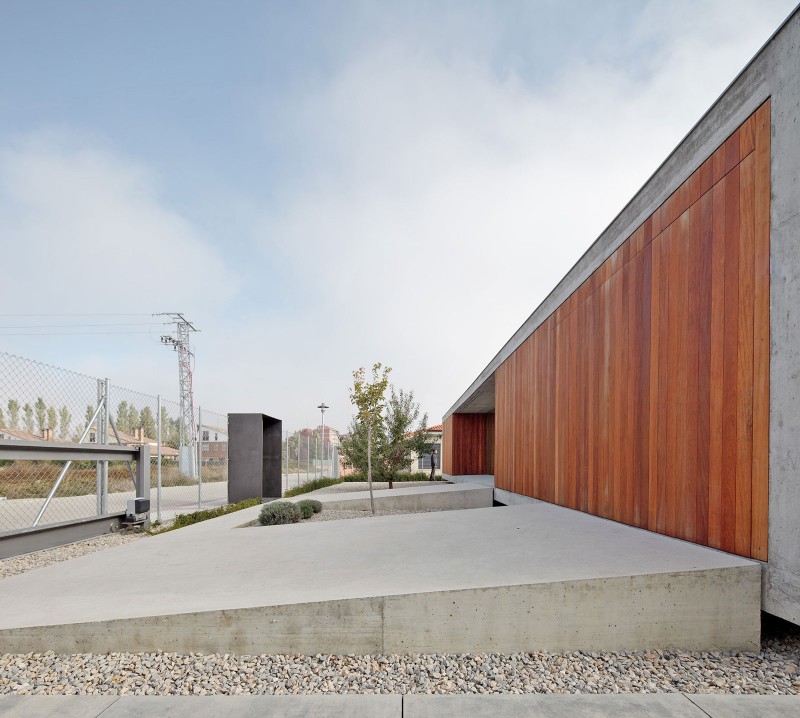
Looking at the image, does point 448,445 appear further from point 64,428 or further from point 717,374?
point 717,374

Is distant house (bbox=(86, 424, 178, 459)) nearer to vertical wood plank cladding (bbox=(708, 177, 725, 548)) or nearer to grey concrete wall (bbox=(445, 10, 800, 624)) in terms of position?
vertical wood plank cladding (bbox=(708, 177, 725, 548))

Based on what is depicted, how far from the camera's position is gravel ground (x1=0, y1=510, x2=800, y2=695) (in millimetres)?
2744

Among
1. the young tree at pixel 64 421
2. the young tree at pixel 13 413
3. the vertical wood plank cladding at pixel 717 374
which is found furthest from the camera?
the young tree at pixel 64 421

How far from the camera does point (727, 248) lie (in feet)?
12.5

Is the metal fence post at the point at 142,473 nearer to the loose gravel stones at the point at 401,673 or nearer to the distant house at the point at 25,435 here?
the distant house at the point at 25,435

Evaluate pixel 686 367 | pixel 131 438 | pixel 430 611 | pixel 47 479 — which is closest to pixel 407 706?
pixel 430 611

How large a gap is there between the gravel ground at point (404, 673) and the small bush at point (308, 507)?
20.1 feet

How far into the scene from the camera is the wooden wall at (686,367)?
3461mm

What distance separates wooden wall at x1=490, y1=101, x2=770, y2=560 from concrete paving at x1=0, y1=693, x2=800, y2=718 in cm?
118

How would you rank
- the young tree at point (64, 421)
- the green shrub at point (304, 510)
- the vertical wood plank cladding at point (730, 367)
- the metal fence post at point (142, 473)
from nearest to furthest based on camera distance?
the vertical wood plank cladding at point (730, 367), the young tree at point (64, 421), the metal fence post at point (142, 473), the green shrub at point (304, 510)

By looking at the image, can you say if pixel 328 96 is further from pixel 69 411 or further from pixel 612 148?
pixel 69 411

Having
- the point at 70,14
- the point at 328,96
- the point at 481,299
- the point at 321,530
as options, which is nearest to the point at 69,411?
the point at 321,530

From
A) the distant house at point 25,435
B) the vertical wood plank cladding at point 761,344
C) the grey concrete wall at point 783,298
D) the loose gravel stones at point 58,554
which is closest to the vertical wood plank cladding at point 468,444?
the loose gravel stones at point 58,554

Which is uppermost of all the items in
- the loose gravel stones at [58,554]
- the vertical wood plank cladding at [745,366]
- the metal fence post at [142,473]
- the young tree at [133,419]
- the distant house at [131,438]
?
the vertical wood plank cladding at [745,366]
